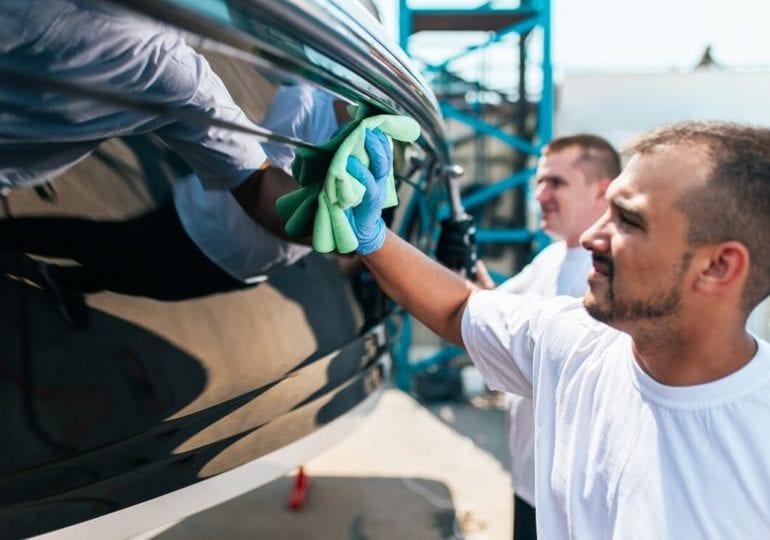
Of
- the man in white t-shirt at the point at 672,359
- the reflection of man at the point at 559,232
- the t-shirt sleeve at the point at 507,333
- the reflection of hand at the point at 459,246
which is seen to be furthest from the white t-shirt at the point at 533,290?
the man in white t-shirt at the point at 672,359

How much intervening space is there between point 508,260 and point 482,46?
2.08 meters

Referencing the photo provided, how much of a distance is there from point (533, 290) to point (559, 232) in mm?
204

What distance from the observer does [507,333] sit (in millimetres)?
1238

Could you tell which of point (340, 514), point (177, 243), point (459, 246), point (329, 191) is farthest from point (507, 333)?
point (340, 514)

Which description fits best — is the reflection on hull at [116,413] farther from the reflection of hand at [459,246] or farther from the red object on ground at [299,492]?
the red object on ground at [299,492]

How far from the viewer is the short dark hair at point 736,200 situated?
915 millimetres

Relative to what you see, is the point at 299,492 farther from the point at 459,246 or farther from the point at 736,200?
the point at 736,200

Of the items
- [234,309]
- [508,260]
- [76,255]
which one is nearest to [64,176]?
[76,255]

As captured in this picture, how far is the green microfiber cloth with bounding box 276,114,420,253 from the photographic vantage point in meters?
0.98

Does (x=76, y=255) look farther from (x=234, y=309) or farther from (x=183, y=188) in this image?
(x=234, y=309)

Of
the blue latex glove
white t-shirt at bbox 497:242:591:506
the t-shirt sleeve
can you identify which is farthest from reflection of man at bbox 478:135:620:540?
the blue latex glove

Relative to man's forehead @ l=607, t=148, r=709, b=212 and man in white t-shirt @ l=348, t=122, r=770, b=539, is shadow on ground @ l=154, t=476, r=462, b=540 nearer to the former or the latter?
man in white t-shirt @ l=348, t=122, r=770, b=539

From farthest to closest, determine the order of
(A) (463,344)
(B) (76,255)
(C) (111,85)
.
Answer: (A) (463,344) → (B) (76,255) → (C) (111,85)

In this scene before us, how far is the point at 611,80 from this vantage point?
181 inches
